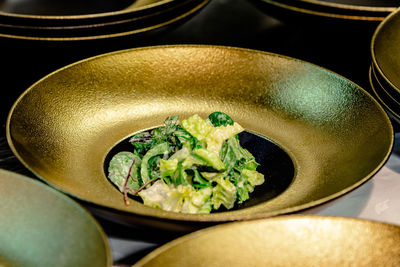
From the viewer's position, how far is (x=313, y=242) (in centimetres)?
79

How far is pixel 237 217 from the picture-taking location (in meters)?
0.83

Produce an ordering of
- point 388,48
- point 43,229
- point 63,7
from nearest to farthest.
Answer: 1. point 43,229
2. point 388,48
3. point 63,7

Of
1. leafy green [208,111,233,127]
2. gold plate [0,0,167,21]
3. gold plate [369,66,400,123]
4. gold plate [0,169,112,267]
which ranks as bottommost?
gold plate [0,169,112,267]

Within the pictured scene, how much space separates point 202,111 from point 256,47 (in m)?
0.68

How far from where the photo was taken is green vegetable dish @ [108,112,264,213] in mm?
1104

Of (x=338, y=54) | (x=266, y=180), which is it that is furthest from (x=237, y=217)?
(x=338, y=54)

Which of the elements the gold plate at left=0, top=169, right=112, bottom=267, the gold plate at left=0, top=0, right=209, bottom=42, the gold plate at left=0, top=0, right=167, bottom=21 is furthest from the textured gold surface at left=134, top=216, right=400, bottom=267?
the gold plate at left=0, top=0, right=167, bottom=21

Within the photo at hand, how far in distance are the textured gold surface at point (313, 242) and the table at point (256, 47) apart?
102mm

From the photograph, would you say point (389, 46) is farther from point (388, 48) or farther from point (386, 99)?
point (386, 99)

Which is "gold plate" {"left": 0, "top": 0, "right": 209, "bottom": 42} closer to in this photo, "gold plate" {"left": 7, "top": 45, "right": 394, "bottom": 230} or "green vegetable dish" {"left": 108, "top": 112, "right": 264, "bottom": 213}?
"gold plate" {"left": 7, "top": 45, "right": 394, "bottom": 230}

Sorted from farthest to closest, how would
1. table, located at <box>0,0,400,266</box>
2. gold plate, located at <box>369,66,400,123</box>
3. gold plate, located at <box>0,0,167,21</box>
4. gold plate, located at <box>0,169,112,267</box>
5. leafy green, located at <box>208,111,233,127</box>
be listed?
gold plate, located at <box>0,0,167,21</box>, leafy green, located at <box>208,111,233,127</box>, gold plate, located at <box>369,66,400,123</box>, table, located at <box>0,0,400,266</box>, gold plate, located at <box>0,169,112,267</box>

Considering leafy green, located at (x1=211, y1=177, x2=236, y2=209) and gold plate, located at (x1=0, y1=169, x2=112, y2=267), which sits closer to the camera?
gold plate, located at (x1=0, y1=169, x2=112, y2=267)

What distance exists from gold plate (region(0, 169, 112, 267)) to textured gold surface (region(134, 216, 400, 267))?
23 cm

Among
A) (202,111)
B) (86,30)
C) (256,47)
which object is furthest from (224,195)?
(256,47)
